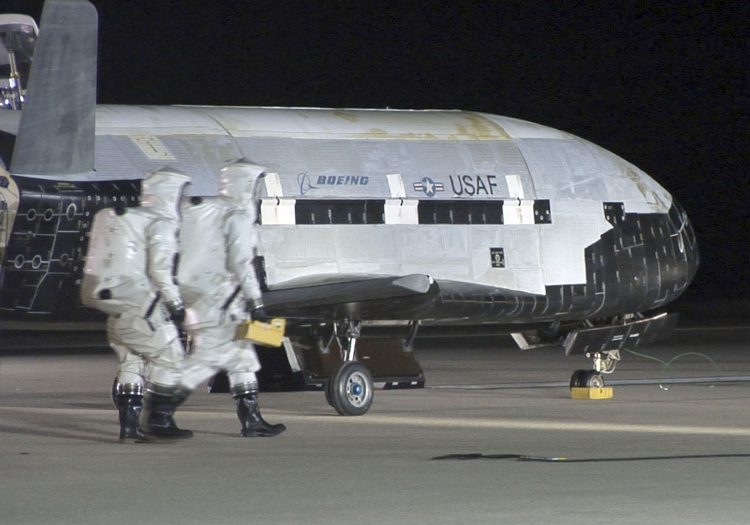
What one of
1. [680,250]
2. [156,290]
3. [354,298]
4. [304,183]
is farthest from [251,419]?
[680,250]

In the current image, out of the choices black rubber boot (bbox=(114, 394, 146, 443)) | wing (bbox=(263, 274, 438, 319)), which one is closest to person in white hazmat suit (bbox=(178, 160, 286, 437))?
black rubber boot (bbox=(114, 394, 146, 443))

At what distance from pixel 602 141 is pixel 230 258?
166 feet

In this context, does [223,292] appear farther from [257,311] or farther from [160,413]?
[160,413]

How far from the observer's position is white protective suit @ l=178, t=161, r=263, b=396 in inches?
617

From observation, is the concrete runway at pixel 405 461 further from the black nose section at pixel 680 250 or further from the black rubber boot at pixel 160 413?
the black nose section at pixel 680 250

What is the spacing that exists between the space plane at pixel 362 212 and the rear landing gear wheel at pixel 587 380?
0.03 metres

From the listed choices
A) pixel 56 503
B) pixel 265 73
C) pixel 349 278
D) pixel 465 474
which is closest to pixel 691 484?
pixel 465 474

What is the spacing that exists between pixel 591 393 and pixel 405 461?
26.3 ft

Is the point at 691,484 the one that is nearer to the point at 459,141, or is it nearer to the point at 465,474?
the point at 465,474

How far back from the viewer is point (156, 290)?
1543cm

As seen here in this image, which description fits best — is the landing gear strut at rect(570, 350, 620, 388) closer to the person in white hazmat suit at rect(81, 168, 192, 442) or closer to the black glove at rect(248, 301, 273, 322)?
the black glove at rect(248, 301, 273, 322)

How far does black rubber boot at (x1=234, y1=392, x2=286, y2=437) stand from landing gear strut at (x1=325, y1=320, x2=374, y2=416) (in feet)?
8.02

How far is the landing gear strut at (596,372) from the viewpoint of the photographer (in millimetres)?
21453

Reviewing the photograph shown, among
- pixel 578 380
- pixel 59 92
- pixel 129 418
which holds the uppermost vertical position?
pixel 59 92
